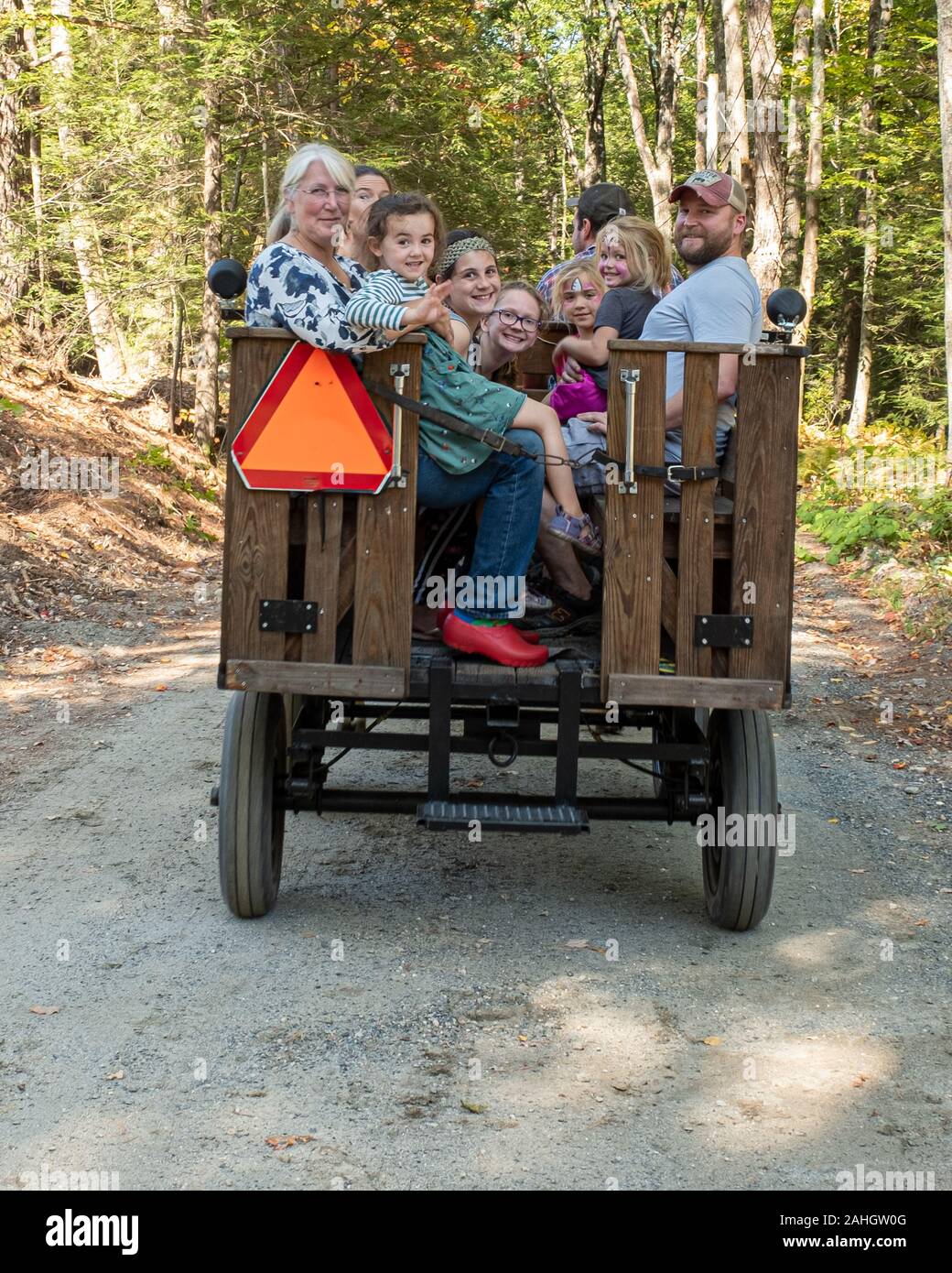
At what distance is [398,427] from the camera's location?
14.1ft

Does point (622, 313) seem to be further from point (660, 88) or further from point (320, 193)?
point (660, 88)

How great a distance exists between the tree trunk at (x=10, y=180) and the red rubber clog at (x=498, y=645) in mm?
11595

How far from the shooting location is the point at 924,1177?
10.4ft

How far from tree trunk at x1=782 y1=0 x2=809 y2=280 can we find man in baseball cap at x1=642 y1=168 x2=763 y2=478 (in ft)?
65.3

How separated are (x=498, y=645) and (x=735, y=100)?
48.9ft

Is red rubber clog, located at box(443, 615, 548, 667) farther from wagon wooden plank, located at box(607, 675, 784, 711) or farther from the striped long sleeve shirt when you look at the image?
the striped long sleeve shirt

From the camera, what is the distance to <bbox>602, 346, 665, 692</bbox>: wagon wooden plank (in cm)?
427

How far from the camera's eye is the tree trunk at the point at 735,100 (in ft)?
55.7

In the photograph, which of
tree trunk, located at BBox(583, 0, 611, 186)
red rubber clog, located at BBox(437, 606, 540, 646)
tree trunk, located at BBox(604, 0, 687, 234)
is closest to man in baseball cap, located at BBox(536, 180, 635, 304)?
red rubber clog, located at BBox(437, 606, 540, 646)

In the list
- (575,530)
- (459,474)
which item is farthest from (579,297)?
(459,474)

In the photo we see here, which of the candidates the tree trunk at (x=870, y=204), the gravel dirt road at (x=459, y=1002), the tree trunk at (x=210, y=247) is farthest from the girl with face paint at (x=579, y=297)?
the tree trunk at (x=870, y=204)

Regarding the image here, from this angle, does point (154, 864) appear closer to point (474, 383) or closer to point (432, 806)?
point (432, 806)

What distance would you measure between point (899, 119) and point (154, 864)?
21809 millimetres
